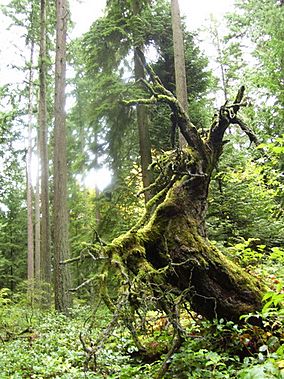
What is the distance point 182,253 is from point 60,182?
6482 mm

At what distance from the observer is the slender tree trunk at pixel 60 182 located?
957cm

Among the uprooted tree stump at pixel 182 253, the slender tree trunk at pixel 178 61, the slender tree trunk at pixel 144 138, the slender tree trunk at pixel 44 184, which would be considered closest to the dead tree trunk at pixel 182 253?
the uprooted tree stump at pixel 182 253

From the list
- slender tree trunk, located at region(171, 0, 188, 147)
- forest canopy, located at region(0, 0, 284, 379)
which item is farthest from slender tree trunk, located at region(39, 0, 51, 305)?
slender tree trunk, located at region(171, 0, 188, 147)

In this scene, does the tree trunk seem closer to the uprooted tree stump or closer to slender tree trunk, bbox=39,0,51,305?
the uprooted tree stump

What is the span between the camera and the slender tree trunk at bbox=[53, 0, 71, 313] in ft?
31.4

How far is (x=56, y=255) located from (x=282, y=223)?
5.50 metres

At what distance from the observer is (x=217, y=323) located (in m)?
4.32

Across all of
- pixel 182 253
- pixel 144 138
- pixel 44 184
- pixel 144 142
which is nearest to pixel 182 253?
pixel 182 253

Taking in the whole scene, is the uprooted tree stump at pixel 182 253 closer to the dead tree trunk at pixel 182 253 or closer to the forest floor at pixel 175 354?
the dead tree trunk at pixel 182 253

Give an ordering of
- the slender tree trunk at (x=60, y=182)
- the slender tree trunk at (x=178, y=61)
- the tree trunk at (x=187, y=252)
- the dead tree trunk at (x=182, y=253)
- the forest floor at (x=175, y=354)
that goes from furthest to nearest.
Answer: the slender tree trunk at (x=60, y=182) → the slender tree trunk at (x=178, y=61) → the tree trunk at (x=187, y=252) → the dead tree trunk at (x=182, y=253) → the forest floor at (x=175, y=354)

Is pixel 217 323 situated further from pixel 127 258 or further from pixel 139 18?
pixel 139 18

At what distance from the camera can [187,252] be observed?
444 centimetres

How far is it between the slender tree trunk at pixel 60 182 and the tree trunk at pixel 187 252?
5.00 meters

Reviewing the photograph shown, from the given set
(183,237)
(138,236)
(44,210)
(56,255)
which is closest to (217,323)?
(183,237)
